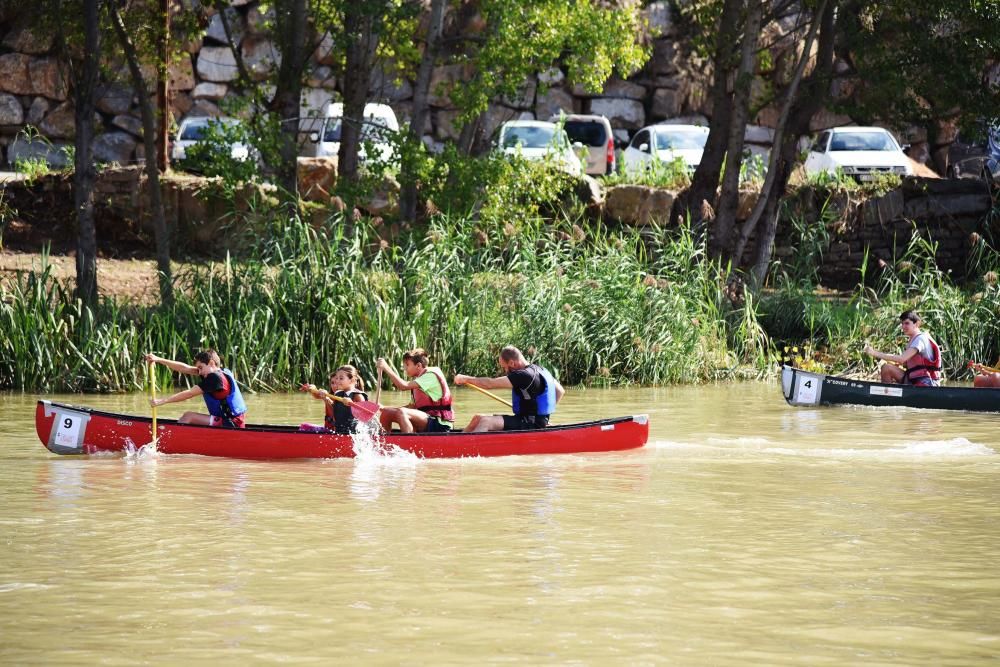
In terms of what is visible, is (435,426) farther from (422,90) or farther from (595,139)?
(595,139)

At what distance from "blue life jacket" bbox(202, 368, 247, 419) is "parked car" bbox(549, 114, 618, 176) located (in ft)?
55.8

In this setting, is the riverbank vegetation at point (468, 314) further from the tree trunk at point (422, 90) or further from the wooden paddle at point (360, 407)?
the wooden paddle at point (360, 407)

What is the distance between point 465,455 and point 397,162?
363 inches

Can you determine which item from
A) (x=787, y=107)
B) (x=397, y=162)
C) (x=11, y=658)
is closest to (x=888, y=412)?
(x=787, y=107)

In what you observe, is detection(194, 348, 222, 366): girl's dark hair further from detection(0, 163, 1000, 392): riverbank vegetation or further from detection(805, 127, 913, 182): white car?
detection(805, 127, 913, 182): white car

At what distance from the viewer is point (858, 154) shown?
27.1 metres

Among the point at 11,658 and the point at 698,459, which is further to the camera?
the point at 698,459

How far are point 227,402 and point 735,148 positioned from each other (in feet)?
39.5

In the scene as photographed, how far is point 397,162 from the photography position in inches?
822

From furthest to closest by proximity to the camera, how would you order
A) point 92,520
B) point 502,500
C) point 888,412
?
point 888,412 < point 502,500 < point 92,520

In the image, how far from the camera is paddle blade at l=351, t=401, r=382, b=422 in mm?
12297

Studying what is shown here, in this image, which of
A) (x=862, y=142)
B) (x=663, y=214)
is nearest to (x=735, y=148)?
(x=663, y=214)

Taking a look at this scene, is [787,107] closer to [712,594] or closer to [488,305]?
[488,305]

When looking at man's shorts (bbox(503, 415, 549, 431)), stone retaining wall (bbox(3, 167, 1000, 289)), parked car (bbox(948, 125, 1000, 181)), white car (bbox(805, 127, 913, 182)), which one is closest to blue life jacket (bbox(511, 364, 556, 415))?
man's shorts (bbox(503, 415, 549, 431))
